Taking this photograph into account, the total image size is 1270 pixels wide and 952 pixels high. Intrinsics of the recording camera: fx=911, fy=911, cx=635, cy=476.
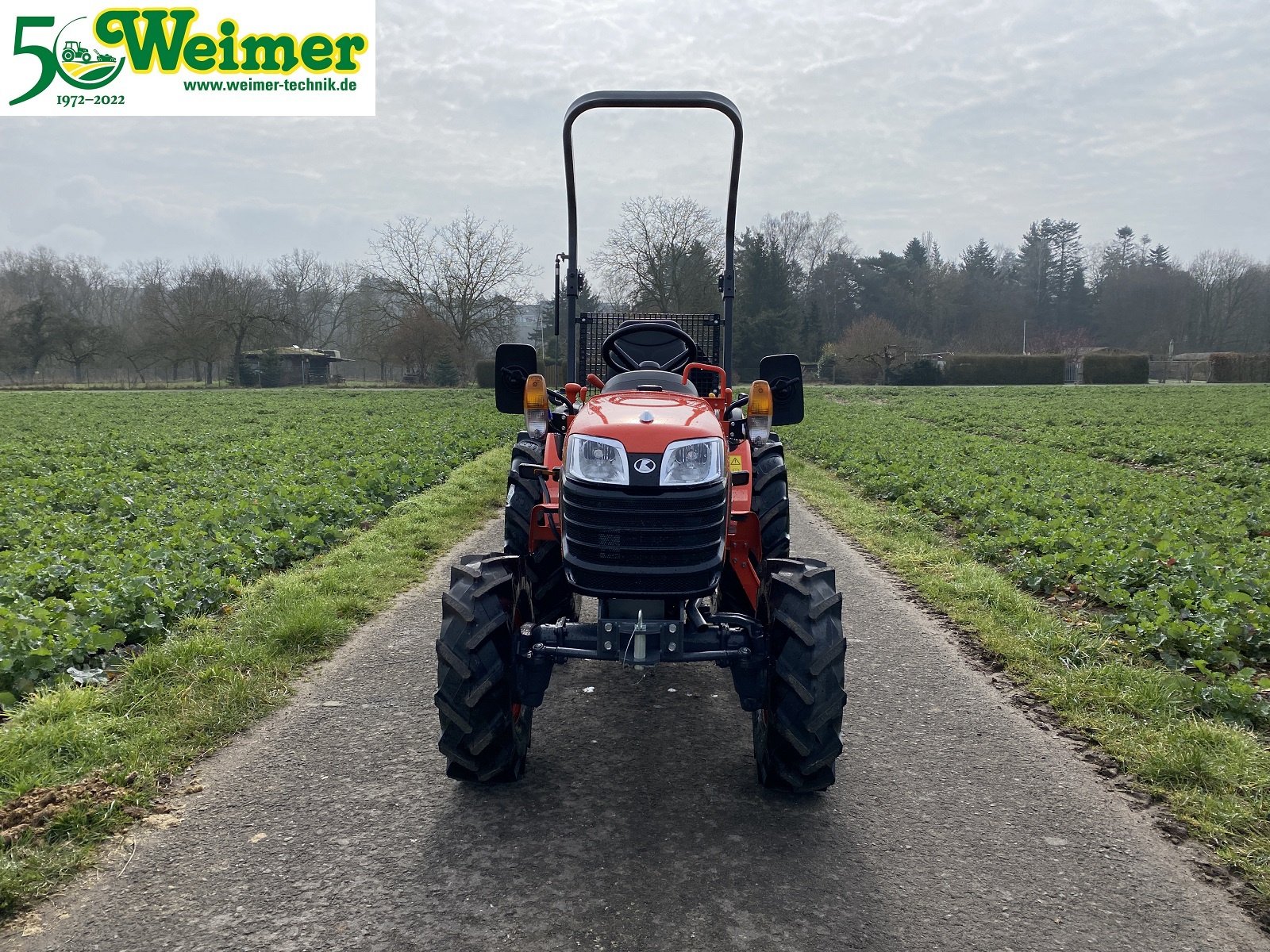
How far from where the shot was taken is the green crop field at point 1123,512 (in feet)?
17.4

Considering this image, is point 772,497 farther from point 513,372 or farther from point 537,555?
point 513,372

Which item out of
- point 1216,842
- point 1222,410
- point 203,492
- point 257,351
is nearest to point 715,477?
point 1216,842

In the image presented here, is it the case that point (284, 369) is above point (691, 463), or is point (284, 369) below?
above

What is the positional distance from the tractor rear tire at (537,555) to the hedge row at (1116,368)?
198ft

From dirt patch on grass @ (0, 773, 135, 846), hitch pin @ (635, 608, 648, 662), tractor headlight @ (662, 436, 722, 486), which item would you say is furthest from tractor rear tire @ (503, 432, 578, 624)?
dirt patch on grass @ (0, 773, 135, 846)

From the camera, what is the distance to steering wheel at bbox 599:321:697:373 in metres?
A: 5.28

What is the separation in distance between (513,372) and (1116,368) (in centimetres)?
6112

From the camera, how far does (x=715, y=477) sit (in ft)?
12.0

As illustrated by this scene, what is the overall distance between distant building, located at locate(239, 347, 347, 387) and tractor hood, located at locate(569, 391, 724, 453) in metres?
60.2

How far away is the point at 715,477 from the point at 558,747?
153cm

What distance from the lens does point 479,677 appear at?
356 centimetres

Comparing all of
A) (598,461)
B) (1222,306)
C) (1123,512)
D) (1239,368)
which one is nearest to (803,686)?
(598,461)

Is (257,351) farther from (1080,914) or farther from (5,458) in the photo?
(1080,914)

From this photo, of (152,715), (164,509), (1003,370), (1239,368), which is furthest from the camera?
(1003,370)
